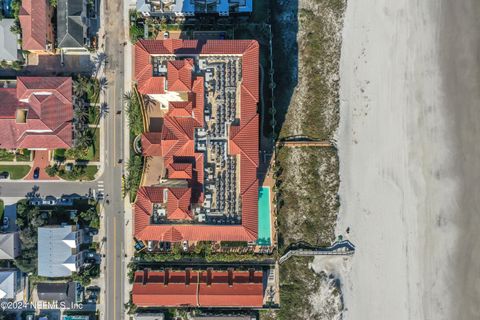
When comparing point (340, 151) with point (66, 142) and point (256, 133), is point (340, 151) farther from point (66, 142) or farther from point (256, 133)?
point (66, 142)

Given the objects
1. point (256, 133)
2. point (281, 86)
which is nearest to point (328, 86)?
point (281, 86)

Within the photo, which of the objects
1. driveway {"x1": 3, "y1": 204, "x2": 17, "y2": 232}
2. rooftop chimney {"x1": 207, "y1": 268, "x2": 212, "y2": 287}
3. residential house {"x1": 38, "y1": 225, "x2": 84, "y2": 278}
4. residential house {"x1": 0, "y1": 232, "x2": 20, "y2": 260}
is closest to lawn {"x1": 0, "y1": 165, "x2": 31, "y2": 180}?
driveway {"x1": 3, "y1": 204, "x2": 17, "y2": 232}

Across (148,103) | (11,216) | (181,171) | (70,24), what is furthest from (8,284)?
(70,24)

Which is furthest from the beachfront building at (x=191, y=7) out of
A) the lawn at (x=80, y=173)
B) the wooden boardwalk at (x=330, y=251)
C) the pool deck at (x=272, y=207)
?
the wooden boardwalk at (x=330, y=251)

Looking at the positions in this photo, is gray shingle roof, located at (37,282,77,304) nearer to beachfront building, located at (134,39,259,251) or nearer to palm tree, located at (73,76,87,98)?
beachfront building, located at (134,39,259,251)

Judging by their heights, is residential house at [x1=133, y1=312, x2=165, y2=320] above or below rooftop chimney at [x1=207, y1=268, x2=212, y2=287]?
below

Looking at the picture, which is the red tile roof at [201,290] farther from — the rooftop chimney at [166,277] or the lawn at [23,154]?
Result: the lawn at [23,154]
